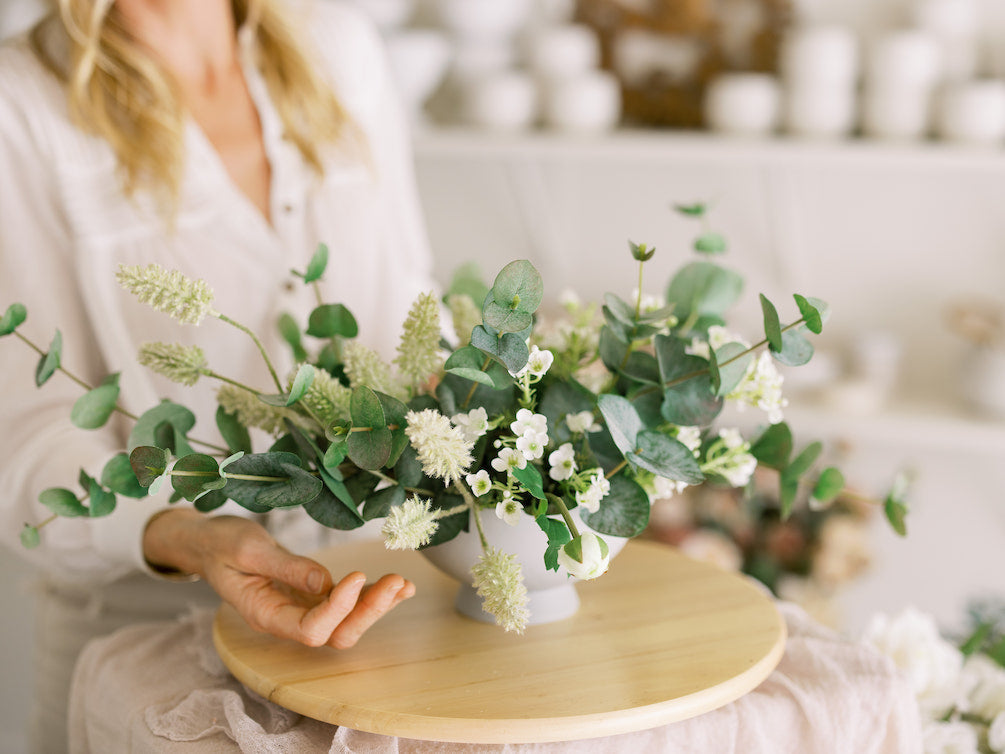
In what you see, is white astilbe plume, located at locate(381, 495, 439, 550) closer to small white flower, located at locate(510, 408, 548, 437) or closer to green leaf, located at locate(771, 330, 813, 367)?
small white flower, located at locate(510, 408, 548, 437)

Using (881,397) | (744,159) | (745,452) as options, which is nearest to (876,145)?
(744,159)

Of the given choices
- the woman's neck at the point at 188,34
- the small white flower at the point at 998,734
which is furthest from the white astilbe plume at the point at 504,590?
the woman's neck at the point at 188,34

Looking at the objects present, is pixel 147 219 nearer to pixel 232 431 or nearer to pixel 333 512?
pixel 232 431

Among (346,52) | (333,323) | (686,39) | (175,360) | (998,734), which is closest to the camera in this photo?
(175,360)

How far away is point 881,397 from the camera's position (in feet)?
6.20

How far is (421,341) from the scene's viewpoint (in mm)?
733

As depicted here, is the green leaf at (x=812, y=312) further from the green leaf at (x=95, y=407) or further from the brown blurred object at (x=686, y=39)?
the brown blurred object at (x=686, y=39)

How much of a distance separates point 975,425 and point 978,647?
2.46 ft

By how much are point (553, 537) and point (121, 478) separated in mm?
359

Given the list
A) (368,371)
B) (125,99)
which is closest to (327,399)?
(368,371)

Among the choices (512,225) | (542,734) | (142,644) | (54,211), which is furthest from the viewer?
(512,225)

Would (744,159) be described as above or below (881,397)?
above

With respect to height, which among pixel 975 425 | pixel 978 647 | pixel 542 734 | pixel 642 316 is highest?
pixel 642 316

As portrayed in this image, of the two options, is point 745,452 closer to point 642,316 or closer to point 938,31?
point 642,316
